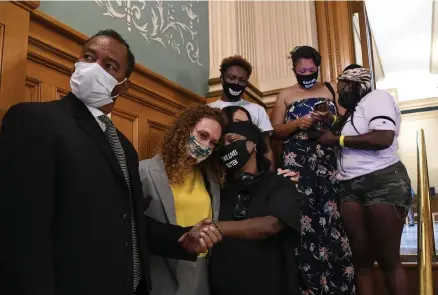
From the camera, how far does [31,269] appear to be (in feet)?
3.21

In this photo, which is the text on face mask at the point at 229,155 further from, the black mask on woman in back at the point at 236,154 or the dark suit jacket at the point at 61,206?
the dark suit jacket at the point at 61,206

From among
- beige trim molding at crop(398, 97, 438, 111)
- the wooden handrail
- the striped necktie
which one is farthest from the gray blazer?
beige trim molding at crop(398, 97, 438, 111)

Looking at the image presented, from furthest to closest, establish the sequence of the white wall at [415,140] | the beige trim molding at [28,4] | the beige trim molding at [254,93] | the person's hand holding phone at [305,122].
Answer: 1. the white wall at [415,140]
2. the beige trim molding at [254,93]
3. the person's hand holding phone at [305,122]
4. the beige trim molding at [28,4]

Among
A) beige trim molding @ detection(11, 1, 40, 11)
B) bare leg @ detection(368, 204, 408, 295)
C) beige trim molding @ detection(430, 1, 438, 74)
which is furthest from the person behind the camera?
beige trim molding @ detection(430, 1, 438, 74)

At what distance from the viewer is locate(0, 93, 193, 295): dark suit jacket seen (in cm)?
100

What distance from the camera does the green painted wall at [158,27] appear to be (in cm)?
210

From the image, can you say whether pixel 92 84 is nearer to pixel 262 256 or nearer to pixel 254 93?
pixel 262 256

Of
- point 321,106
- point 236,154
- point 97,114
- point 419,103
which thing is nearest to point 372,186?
point 321,106

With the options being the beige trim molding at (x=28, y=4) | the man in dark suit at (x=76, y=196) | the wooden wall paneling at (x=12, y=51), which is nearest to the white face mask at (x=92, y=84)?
the man in dark suit at (x=76, y=196)

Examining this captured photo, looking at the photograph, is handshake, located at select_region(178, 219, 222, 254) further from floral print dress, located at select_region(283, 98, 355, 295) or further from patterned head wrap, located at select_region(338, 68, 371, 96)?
patterned head wrap, located at select_region(338, 68, 371, 96)

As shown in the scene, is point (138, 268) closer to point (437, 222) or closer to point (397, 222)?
point (397, 222)

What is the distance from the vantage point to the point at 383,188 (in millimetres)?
2160

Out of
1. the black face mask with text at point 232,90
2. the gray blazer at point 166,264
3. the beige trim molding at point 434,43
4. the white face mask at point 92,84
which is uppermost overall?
the beige trim molding at point 434,43

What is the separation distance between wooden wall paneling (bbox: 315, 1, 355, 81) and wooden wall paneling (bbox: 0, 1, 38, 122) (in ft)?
7.74
